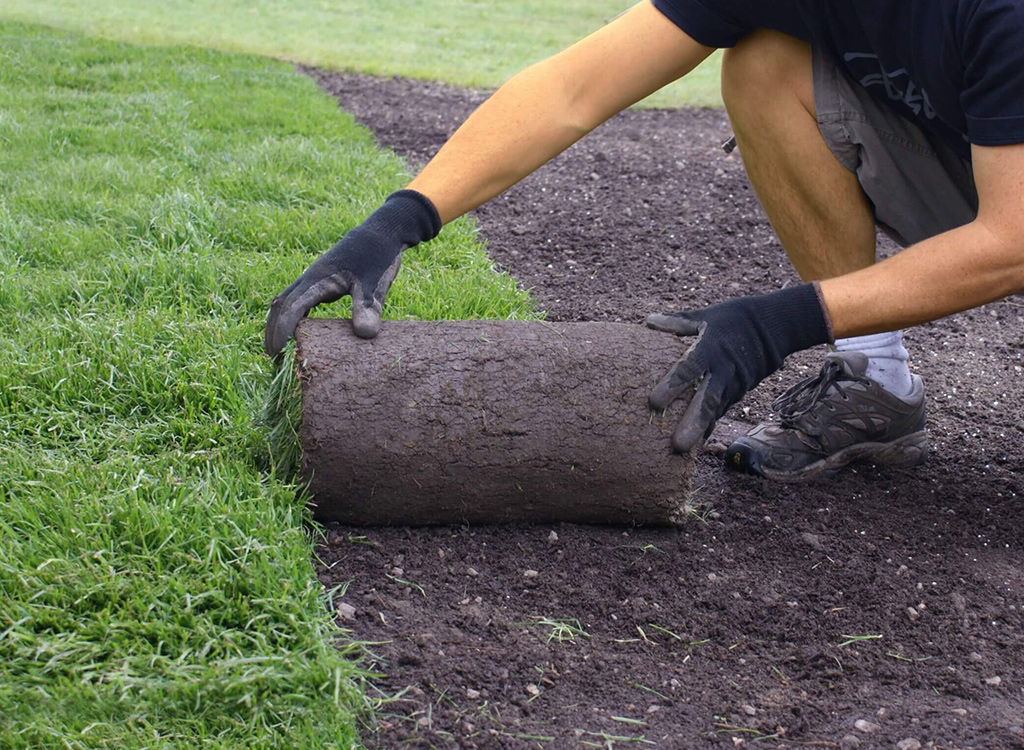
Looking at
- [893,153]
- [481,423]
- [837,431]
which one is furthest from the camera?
[837,431]

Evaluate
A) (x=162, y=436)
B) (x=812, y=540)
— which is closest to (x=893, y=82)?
(x=812, y=540)

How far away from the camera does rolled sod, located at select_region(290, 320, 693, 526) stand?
2.20 m

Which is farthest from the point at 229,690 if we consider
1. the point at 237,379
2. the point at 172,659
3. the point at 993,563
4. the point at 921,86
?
the point at 921,86

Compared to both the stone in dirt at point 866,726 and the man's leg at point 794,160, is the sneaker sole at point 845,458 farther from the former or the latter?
the stone in dirt at point 866,726

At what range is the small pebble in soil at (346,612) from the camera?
A: 2011 millimetres

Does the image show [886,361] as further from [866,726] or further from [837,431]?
[866,726]

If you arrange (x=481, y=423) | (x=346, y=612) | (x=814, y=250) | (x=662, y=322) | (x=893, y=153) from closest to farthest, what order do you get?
(x=346, y=612) < (x=481, y=423) < (x=662, y=322) < (x=893, y=153) < (x=814, y=250)

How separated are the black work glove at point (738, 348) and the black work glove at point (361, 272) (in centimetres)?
70

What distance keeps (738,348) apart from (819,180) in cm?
84

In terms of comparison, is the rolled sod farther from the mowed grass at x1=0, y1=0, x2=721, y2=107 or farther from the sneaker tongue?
the mowed grass at x1=0, y1=0, x2=721, y2=107

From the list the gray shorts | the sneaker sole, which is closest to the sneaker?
the sneaker sole

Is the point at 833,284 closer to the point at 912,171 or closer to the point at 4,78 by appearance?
the point at 912,171

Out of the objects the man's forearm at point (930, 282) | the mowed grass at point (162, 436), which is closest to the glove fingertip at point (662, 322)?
the man's forearm at point (930, 282)

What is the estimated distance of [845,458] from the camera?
2812 millimetres
